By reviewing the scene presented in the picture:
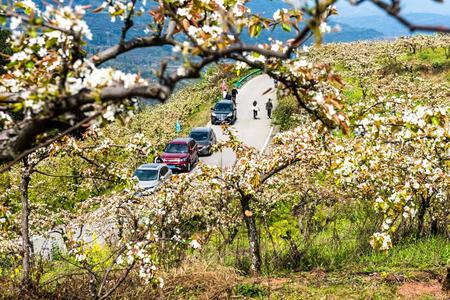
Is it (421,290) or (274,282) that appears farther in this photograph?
(274,282)

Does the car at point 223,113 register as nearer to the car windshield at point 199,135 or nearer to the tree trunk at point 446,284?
the car windshield at point 199,135

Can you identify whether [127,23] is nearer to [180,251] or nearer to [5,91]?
[5,91]

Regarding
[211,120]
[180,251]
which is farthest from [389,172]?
[211,120]

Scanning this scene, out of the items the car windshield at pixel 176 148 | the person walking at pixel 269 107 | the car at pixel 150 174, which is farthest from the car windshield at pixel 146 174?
the person walking at pixel 269 107

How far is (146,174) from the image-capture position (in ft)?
84.4

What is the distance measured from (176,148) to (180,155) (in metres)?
0.86

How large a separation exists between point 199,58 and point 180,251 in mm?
8484

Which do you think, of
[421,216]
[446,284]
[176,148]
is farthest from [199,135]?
[446,284]

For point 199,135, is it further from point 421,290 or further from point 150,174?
point 421,290

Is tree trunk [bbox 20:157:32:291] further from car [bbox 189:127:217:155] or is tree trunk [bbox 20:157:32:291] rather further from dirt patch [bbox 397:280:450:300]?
car [bbox 189:127:217:155]

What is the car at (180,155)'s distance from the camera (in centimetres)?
3106

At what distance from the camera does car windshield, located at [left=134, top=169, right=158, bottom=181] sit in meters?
25.4

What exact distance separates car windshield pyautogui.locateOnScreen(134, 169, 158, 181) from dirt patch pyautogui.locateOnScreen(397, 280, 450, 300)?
56.8ft

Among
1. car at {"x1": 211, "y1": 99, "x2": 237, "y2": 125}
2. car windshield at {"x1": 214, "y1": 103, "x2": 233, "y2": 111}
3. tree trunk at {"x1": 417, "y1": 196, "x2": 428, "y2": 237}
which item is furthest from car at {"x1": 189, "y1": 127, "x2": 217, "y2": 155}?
tree trunk at {"x1": 417, "y1": 196, "x2": 428, "y2": 237}
